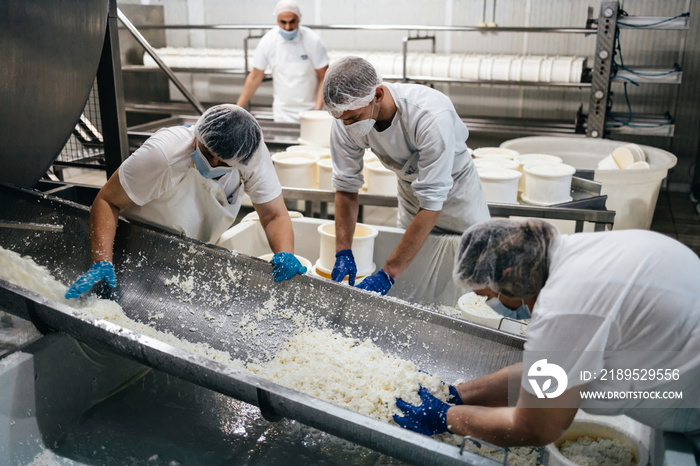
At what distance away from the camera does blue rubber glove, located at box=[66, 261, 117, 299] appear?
2.00 meters

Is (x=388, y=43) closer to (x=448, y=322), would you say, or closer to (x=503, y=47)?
(x=503, y=47)

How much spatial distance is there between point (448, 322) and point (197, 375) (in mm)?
807

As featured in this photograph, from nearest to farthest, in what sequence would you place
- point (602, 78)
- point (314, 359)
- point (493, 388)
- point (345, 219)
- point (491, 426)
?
point (491, 426) → point (493, 388) → point (314, 359) → point (345, 219) → point (602, 78)

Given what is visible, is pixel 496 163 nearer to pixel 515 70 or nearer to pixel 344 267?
pixel 344 267

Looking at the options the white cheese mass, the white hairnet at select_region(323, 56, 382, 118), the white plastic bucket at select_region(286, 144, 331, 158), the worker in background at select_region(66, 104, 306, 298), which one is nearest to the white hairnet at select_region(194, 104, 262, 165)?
the worker in background at select_region(66, 104, 306, 298)

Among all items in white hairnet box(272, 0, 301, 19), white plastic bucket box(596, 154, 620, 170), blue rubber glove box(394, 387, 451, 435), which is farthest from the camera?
white hairnet box(272, 0, 301, 19)

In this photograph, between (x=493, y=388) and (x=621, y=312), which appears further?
(x=493, y=388)

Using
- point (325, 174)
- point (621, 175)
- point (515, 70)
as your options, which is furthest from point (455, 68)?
point (325, 174)

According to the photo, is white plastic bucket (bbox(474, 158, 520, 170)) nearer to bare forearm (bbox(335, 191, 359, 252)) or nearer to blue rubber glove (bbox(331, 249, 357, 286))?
bare forearm (bbox(335, 191, 359, 252))

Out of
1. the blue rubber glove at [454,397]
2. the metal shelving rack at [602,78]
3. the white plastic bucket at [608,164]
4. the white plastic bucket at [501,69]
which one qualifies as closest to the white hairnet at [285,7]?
the metal shelving rack at [602,78]

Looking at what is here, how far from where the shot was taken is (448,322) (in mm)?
1923

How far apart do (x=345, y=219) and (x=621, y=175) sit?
224cm

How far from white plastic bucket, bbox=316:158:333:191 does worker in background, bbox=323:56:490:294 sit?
91 centimetres

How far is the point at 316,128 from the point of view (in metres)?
3.99
